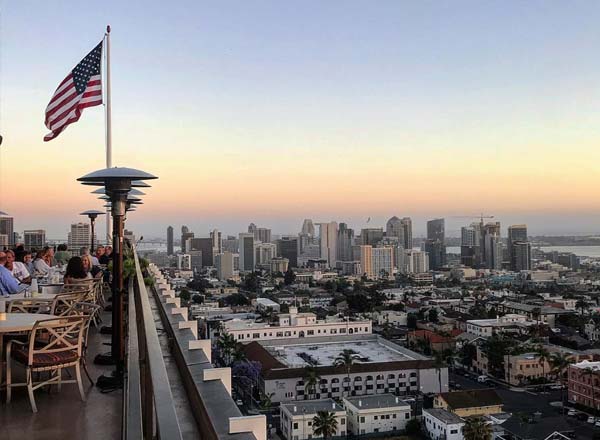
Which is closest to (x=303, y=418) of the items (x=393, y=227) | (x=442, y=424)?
(x=442, y=424)

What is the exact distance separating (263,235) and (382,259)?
98.8 feet

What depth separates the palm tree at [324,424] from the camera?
50.6 ft

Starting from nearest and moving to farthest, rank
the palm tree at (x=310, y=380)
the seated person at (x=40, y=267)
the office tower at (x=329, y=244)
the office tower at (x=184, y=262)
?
the seated person at (x=40, y=267) → the palm tree at (x=310, y=380) → the office tower at (x=184, y=262) → the office tower at (x=329, y=244)

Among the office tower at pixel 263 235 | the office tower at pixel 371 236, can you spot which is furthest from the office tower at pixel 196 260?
the office tower at pixel 371 236

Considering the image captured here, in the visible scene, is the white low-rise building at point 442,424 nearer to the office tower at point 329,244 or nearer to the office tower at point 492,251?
the office tower at point 492,251

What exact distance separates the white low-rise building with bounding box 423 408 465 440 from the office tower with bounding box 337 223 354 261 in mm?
77743

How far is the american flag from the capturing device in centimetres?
582

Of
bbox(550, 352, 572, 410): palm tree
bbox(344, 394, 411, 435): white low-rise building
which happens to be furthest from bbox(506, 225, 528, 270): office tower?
bbox(344, 394, 411, 435): white low-rise building

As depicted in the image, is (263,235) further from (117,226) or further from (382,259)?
(117,226)

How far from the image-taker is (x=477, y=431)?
14.4m

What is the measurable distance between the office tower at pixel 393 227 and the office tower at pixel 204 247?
3385 centimetres

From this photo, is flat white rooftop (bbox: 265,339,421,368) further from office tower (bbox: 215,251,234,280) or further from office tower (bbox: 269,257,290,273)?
office tower (bbox: 269,257,290,273)

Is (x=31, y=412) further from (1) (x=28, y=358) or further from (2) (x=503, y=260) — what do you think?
(2) (x=503, y=260)

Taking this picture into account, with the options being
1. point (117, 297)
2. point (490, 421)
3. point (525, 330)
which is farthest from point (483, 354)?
point (117, 297)
